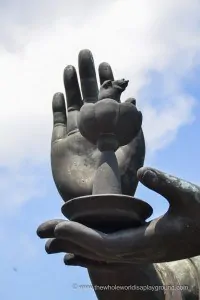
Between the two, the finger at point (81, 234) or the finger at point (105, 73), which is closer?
the finger at point (81, 234)

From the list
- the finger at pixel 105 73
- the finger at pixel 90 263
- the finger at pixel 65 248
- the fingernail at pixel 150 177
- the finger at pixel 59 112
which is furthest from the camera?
the finger at pixel 59 112

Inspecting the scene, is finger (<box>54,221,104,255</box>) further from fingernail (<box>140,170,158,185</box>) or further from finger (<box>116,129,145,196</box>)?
finger (<box>116,129,145,196</box>)

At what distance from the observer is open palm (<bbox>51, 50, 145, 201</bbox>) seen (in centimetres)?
401

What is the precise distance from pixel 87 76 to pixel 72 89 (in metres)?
0.27

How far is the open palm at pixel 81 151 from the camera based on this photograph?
13.2ft

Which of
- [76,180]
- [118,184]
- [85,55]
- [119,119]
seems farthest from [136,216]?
[85,55]

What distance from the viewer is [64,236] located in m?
2.70

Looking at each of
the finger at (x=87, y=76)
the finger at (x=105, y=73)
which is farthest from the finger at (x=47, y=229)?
the finger at (x=105, y=73)

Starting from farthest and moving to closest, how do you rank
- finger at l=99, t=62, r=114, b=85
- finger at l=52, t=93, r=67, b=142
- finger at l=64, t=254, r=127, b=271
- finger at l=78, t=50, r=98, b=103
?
finger at l=52, t=93, r=67, b=142
finger at l=99, t=62, r=114, b=85
finger at l=78, t=50, r=98, b=103
finger at l=64, t=254, r=127, b=271

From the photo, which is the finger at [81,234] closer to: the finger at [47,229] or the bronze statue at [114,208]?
the bronze statue at [114,208]

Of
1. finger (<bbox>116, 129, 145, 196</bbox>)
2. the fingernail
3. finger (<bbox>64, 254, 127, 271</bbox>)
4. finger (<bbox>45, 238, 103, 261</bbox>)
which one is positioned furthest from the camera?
finger (<bbox>116, 129, 145, 196</bbox>)

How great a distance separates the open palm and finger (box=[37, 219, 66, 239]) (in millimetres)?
890

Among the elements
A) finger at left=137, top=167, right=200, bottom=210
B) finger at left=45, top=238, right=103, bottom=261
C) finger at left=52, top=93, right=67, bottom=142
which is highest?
finger at left=52, top=93, right=67, bottom=142

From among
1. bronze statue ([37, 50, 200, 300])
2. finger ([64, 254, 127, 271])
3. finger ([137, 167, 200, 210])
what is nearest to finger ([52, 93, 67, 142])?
bronze statue ([37, 50, 200, 300])
